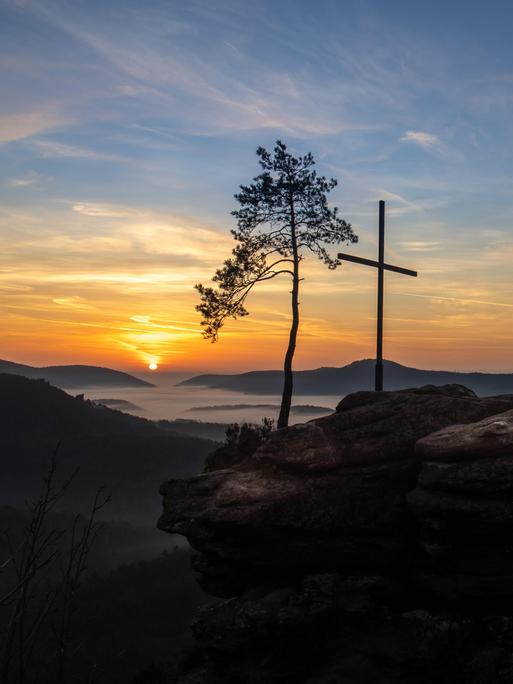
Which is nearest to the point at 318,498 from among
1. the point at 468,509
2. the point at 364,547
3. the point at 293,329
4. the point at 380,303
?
the point at 364,547

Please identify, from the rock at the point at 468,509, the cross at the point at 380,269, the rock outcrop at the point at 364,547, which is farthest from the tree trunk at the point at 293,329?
the rock at the point at 468,509

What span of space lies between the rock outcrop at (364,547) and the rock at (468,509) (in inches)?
1.3

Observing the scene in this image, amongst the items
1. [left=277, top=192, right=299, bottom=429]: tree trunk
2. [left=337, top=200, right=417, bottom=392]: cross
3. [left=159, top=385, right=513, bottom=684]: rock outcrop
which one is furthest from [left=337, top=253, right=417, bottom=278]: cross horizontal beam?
[left=159, top=385, right=513, bottom=684]: rock outcrop

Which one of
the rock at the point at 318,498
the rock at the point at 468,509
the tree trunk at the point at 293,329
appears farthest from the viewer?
the tree trunk at the point at 293,329

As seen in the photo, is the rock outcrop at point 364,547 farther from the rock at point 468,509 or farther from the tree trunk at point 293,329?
the tree trunk at point 293,329

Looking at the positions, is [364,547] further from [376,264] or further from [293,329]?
[293,329]

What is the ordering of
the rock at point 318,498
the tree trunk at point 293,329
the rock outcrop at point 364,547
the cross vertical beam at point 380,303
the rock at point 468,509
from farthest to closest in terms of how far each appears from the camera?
the tree trunk at point 293,329
the cross vertical beam at point 380,303
the rock at point 318,498
the rock outcrop at point 364,547
the rock at point 468,509

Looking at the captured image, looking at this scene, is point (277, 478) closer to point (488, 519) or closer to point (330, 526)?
point (330, 526)

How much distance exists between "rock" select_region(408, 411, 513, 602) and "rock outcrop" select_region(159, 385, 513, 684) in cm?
3

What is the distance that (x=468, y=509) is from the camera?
569 inches

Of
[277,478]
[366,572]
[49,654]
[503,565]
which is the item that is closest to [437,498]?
[503,565]

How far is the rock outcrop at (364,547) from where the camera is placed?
14.8 m

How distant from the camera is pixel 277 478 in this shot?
57.9 feet

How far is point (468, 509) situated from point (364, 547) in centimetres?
339
